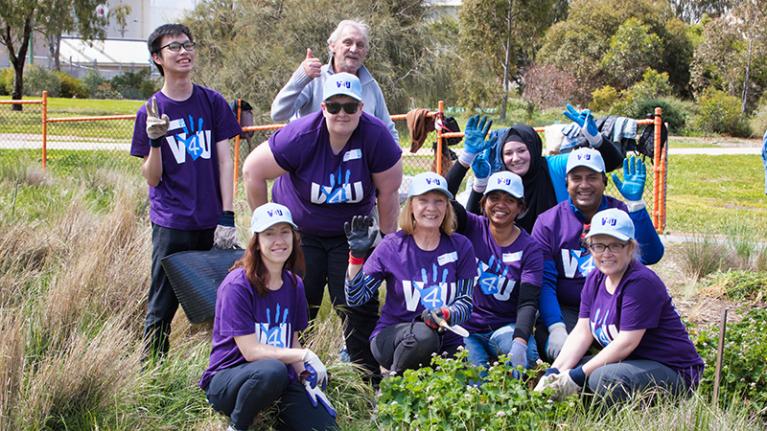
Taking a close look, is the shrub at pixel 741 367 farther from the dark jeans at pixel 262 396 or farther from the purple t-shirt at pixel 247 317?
the purple t-shirt at pixel 247 317

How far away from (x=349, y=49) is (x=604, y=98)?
24.5 m

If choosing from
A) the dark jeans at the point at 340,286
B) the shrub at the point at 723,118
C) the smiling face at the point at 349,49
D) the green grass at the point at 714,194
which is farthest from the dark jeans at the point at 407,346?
the shrub at the point at 723,118

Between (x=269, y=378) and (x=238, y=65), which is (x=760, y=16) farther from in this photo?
(x=269, y=378)

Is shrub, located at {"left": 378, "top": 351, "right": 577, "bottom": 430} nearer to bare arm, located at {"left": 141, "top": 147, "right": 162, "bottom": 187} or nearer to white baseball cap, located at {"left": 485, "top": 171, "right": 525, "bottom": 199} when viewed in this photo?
white baseball cap, located at {"left": 485, "top": 171, "right": 525, "bottom": 199}

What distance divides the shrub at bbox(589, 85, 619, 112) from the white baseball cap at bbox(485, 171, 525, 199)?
80.4ft

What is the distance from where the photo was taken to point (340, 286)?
448cm

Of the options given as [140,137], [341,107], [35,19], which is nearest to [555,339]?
[341,107]

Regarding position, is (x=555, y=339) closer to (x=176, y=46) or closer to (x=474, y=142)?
(x=474, y=142)

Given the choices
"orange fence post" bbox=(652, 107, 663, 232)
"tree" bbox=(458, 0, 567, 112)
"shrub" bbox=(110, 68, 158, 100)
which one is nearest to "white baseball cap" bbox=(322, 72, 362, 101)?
"orange fence post" bbox=(652, 107, 663, 232)

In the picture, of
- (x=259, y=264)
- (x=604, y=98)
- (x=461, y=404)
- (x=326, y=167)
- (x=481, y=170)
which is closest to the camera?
(x=461, y=404)

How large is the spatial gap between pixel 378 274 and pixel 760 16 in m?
26.8

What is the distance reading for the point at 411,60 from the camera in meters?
17.6

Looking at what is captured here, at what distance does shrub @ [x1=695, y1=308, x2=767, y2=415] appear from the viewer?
157 inches

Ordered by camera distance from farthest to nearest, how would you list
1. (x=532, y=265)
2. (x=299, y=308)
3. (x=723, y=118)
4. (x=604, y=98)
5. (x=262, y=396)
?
1. (x=604, y=98)
2. (x=723, y=118)
3. (x=532, y=265)
4. (x=299, y=308)
5. (x=262, y=396)
